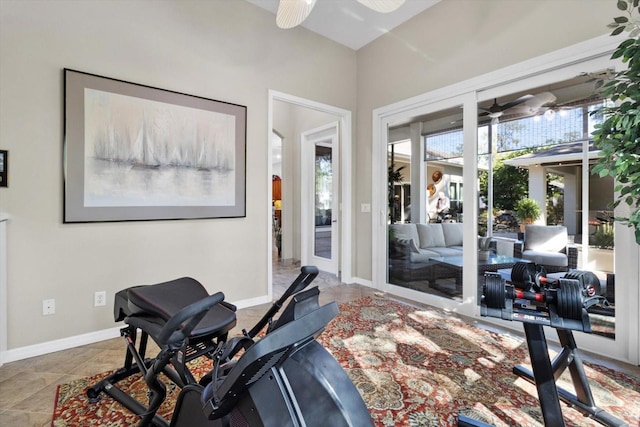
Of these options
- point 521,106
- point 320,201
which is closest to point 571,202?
point 521,106

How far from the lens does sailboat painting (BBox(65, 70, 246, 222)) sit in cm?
255

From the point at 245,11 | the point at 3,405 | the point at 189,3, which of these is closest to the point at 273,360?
the point at 3,405

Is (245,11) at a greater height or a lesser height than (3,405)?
greater

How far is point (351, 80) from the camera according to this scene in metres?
4.47

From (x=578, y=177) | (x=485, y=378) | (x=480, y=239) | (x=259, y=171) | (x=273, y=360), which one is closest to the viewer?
(x=273, y=360)

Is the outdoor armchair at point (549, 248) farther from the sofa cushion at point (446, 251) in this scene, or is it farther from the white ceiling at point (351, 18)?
the white ceiling at point (351, 18)

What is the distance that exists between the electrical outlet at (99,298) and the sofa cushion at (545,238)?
376 centimetres

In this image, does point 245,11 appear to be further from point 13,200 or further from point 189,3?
point 13,200

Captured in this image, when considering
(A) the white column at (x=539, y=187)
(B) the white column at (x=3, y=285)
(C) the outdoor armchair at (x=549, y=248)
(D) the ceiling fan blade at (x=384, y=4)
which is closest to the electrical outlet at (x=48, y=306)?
(B) the white column at (x=3, y=285)

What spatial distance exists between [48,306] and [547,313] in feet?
10.8

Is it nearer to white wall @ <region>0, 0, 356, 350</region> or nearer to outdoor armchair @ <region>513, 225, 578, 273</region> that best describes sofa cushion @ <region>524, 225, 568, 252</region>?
outdoor armchair @ <region>513, 225, 578, 273</region>

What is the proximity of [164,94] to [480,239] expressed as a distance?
11.0ft

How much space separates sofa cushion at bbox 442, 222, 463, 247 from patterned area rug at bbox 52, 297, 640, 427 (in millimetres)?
938

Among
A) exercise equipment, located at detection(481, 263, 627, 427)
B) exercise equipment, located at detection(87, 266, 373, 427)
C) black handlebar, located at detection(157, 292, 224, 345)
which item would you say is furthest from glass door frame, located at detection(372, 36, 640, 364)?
black handlebar, located at detection(157, 292, 224, 345)
